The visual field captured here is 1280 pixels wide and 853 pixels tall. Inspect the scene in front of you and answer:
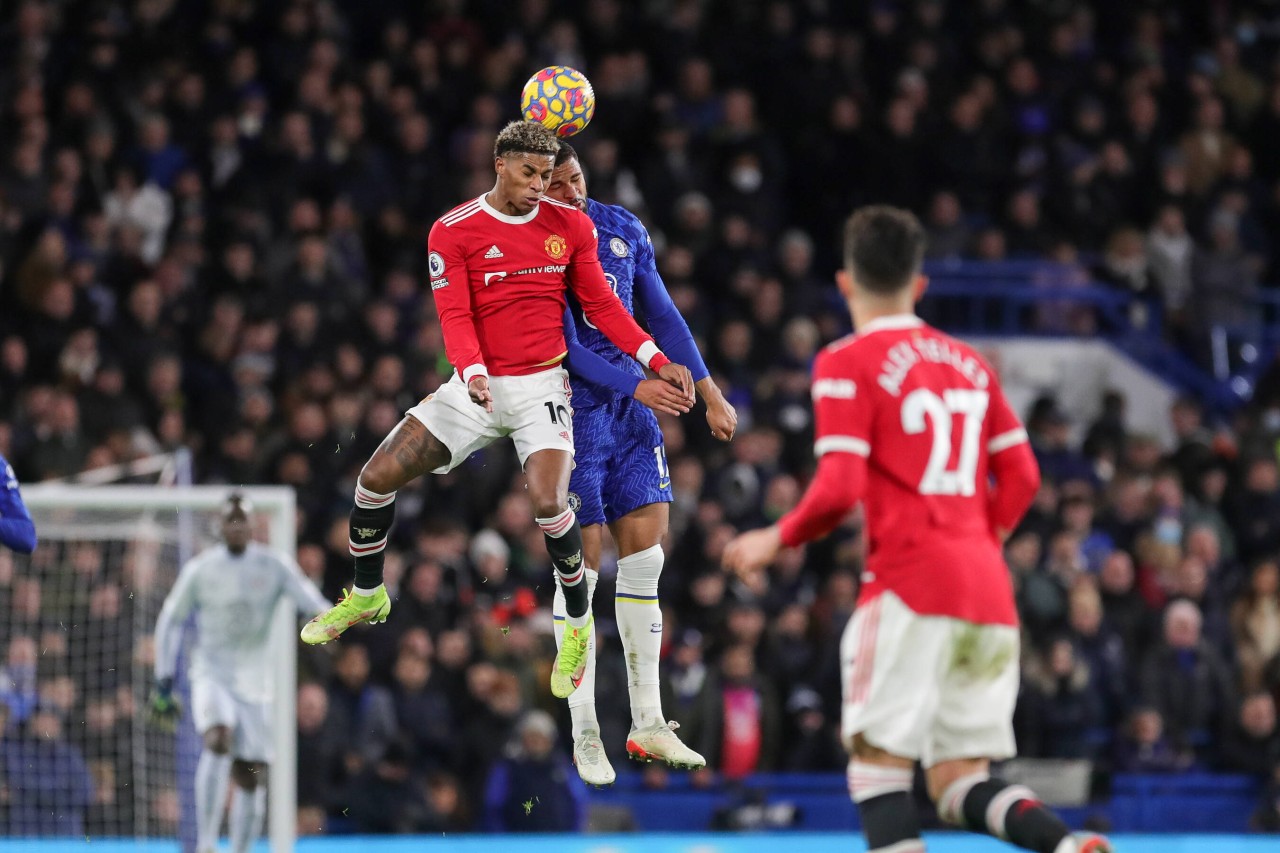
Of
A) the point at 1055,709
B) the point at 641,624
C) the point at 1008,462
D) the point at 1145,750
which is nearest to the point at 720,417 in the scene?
the point at 641,624

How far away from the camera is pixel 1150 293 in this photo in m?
19.1

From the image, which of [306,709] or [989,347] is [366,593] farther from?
[989,347]

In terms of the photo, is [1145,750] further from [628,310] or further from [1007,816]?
[1007,816]

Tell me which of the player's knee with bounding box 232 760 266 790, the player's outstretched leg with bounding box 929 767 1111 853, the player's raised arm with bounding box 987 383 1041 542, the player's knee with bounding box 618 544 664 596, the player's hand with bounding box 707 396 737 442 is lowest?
the player's knee with bounding box 232 760 266 790

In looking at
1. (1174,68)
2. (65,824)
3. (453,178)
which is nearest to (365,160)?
(453,178)

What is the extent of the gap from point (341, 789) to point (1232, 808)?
252 inches

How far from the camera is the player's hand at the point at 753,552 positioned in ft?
19.2

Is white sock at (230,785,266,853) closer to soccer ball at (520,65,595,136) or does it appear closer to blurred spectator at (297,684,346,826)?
blurred spectator at (297,684,346,826)

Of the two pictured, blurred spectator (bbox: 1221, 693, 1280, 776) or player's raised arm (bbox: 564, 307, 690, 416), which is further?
blurred spectator (bbox: 1221, 693, 1280, 776)

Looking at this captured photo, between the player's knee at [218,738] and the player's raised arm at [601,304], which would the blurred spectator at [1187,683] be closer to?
the player's knee at [218,738]

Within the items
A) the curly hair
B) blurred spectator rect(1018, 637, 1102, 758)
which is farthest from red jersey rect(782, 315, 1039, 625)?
blurred spectator rect(1018, 637, 1102, 758)

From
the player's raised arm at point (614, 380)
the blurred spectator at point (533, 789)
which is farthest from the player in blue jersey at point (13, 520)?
the blurred spectator at point (533, 789)

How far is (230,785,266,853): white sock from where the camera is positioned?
492 inches

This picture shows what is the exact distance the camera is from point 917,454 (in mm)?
6023
